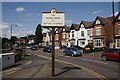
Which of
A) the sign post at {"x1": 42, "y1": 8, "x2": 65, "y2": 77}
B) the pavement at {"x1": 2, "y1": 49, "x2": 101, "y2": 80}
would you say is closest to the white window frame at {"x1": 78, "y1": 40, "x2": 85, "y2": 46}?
the pavement at {"x1": 2, "y1": 49, "x2": 101, "y2": 80}

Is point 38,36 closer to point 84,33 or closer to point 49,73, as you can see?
point 84,33

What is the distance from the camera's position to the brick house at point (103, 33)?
57534mm

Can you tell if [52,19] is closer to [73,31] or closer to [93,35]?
[93,35]

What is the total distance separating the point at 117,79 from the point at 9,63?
10753 mm

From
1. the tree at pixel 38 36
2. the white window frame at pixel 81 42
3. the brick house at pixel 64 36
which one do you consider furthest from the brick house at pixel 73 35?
the tree at pixel 38 36

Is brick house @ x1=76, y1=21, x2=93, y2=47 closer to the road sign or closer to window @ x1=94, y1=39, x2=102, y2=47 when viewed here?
window @ x1=94, y1=39, x2=102, y2=47

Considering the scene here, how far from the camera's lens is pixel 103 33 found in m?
57.8

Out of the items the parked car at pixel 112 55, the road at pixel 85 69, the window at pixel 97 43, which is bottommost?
the road at pixel 85 69

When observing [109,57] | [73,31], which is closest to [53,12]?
[109,57]

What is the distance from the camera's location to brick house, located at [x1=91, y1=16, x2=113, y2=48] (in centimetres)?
5753

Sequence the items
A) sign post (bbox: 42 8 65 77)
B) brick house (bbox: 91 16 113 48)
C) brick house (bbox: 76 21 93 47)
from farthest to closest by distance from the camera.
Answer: brick house (bbox: 76 21 93 47)
brick house (bbox: 91 16 113 48)
sign post (bbox: 42 8 65 77)

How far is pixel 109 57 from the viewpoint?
2577cm

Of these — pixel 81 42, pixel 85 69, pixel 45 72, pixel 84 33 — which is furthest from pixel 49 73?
pixel 81 42

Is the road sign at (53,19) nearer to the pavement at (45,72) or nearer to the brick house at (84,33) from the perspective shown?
the pavement at (45,72)
